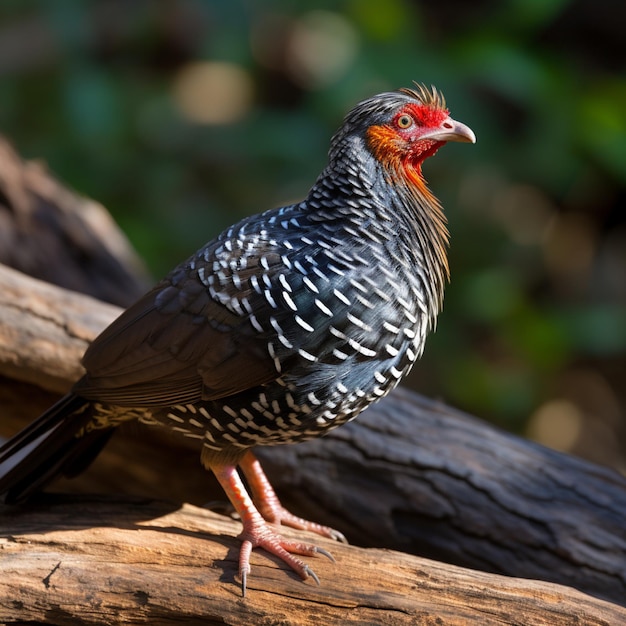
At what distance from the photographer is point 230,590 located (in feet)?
9.46

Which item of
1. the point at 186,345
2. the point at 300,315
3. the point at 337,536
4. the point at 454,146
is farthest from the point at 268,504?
the point at 454,146

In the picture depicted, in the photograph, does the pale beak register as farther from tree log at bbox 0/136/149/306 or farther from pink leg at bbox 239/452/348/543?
tree log at bbox 0/136/149/306

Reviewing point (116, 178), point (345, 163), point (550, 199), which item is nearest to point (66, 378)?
point (345, 163)

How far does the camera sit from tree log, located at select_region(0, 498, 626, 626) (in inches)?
109

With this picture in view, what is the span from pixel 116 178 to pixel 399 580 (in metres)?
4.85

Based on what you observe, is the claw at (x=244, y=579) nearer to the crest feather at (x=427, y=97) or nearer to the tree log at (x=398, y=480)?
the tree log at (x=398, y=480)

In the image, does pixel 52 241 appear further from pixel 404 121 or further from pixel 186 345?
pixel 404 121

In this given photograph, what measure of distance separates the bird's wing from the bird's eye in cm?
64

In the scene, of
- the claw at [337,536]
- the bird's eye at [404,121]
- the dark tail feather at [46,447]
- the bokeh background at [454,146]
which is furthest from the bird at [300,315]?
the bokeh background at [454,146]

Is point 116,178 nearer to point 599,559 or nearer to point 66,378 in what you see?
point 66,378

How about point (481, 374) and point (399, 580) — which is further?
point (481, 374)

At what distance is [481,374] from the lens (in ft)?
22.4

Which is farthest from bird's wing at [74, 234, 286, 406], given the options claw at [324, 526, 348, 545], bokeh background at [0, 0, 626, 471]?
bokeh background at [0, 0, 626, 471]

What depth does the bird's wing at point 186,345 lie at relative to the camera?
2830 millimetres
